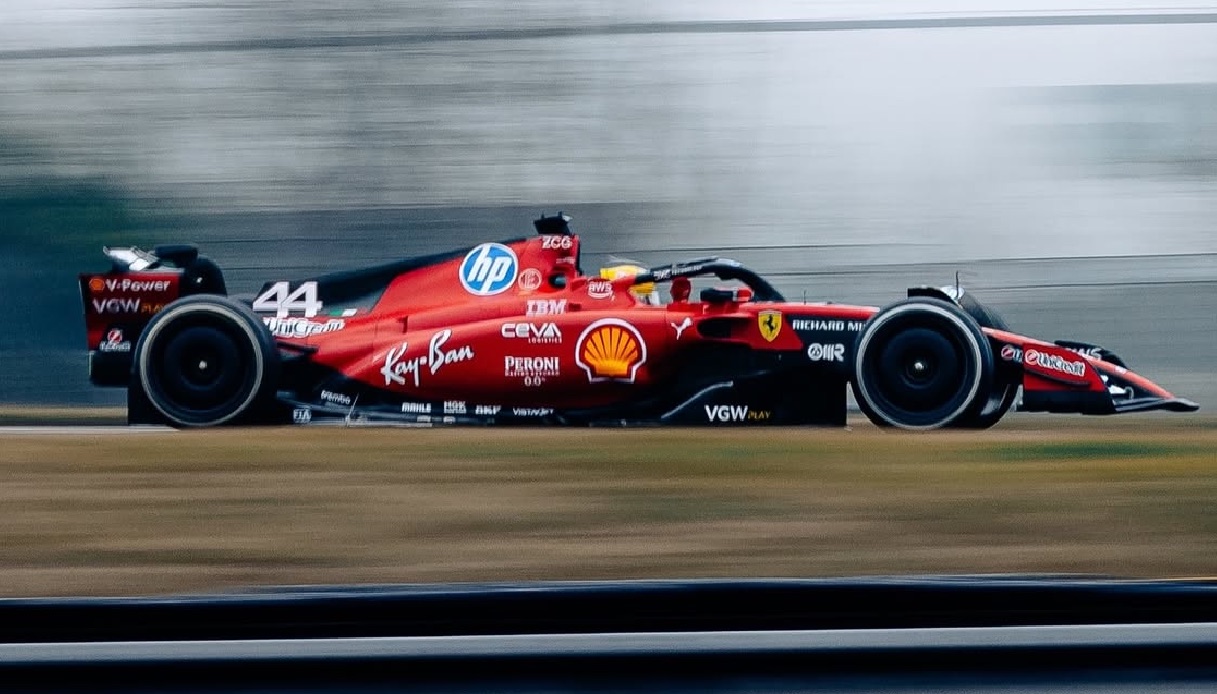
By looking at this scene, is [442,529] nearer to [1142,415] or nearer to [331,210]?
[1142,415]

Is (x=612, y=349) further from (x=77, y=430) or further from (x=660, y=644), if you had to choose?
(x=660, y=644)

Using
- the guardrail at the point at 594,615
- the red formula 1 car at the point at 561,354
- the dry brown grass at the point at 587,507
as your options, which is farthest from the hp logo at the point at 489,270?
the guardrail at the point at 594,615

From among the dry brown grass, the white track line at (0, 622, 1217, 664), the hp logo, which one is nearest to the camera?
the white track line at (0, 622, 1217, 664)

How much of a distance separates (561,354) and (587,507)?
1863mm

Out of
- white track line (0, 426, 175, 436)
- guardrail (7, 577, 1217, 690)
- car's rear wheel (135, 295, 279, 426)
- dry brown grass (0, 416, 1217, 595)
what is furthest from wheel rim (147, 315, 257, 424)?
guardrail (7, 577, 1217, 690)

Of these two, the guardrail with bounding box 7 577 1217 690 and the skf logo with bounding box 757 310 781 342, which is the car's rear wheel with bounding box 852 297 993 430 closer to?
the skf logo with bounding box 757 310 781 342

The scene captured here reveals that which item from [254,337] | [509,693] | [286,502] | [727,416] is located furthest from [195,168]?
[509,693]

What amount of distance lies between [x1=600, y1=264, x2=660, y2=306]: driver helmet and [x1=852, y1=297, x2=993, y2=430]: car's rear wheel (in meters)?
0.99

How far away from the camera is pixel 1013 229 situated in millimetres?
8516

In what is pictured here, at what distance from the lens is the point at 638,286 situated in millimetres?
6551

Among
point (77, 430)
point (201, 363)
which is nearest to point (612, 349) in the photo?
point (201, 363)

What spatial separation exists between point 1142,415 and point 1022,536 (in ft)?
12.8

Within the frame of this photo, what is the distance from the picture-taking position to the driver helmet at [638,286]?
257 inches

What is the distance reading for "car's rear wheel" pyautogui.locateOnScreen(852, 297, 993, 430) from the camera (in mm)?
6121
